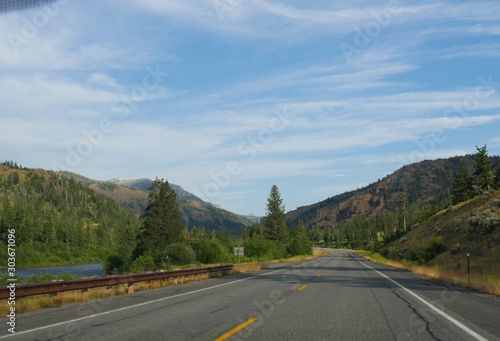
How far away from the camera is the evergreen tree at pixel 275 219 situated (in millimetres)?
91688

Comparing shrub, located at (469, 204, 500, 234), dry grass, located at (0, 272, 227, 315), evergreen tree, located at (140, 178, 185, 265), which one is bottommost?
dry grass, located at (0, 272, 227, 315)

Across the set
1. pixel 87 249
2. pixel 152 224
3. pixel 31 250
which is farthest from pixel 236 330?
pixel 87 249

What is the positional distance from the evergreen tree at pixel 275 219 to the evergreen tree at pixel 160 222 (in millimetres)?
19909

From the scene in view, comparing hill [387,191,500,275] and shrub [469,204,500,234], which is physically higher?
shrub [469,204,500,234]

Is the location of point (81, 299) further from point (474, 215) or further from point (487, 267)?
point (474, 215)

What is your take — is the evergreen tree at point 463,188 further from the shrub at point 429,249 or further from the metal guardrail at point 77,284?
the metal guardrail at point 77,284

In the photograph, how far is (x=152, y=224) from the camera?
7688cm

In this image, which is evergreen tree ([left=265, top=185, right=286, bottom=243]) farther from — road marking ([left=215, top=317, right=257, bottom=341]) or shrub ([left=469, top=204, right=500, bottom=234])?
road marking ([left=215, top=317, right=257, bottom=341])

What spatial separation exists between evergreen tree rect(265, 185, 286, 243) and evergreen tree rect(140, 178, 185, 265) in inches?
784

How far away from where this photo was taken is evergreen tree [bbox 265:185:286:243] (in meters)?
91.7

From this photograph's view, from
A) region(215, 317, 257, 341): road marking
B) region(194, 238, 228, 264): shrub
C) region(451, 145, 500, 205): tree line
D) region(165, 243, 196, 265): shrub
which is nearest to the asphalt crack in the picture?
region(215, 317, 257, 341): road marking

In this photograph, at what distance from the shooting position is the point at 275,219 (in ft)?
305

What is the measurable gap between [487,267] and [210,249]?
1205 inches

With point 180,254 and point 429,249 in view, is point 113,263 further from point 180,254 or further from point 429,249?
point 429,249
